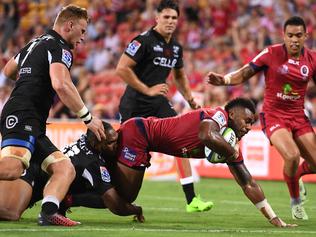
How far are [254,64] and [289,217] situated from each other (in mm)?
2184

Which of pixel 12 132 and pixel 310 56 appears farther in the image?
pixel 310 56

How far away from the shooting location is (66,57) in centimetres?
978

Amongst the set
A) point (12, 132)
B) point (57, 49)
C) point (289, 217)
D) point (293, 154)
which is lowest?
point (289, 217)

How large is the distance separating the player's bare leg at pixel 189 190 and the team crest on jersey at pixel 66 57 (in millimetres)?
3512

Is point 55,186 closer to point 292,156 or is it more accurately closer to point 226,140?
point 226,140

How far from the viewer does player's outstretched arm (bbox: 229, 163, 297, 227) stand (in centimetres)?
1020

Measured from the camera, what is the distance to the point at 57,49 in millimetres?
9828

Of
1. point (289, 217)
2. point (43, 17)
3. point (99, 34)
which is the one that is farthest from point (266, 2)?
point (289, 217)

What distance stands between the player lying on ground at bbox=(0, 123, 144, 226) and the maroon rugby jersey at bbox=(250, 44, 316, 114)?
273cm

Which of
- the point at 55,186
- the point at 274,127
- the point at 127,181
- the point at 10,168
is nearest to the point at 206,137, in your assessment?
the point at 127,181

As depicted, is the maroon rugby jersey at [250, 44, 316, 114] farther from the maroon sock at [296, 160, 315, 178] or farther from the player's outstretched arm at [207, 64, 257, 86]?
the maroon sock at [296, 160, 315, 178]

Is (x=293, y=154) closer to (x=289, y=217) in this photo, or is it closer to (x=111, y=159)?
(x=289, y=217)

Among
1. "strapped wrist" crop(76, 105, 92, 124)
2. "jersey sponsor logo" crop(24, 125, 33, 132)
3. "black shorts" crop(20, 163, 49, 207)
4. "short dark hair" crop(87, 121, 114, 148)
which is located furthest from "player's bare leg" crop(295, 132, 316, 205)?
"jersey sponsor logo" crop(24, 125, 33, 132)

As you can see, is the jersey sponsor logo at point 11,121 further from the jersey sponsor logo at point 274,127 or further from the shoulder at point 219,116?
the jersey sponsor logo at point 274,127
